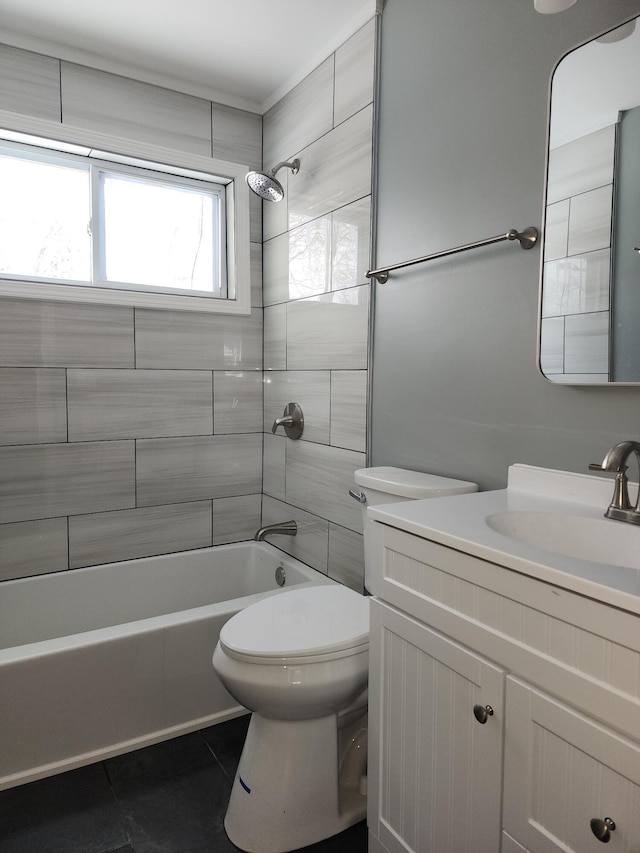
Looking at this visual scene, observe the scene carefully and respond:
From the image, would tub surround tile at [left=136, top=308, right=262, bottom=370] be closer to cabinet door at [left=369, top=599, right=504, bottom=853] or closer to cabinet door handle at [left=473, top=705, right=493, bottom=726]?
cabinet door at [left=369, top=599, right=504, bottom=853]

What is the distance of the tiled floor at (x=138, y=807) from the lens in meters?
1.49

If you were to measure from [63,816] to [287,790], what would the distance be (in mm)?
640

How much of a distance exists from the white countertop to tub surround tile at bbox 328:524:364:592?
2.56ft

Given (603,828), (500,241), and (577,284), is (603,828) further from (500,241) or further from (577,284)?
(500,241)

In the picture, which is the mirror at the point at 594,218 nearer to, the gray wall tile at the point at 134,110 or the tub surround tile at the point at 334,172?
the tub surround tile at the point at 334,172

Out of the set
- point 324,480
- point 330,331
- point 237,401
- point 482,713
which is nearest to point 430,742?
point 482,713

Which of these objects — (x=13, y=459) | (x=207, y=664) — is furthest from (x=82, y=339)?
(x=207, y=664)

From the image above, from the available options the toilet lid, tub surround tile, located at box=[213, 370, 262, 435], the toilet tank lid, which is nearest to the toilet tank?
the toilet tank lid

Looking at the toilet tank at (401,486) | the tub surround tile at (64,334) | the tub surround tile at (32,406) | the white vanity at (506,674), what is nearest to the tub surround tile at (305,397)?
the toilet tank at (401,486)

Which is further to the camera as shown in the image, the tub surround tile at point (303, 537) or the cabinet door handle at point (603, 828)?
the tub surround tile at point (303, 537)

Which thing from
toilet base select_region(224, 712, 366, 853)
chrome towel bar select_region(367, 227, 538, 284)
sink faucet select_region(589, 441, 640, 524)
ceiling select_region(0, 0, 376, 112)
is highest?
ceiling select_region(0, 0, 376, 112)

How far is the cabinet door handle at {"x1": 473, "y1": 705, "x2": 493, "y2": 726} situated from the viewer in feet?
3.24

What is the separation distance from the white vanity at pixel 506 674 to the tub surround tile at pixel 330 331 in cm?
89

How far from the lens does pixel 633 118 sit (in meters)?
1.24
